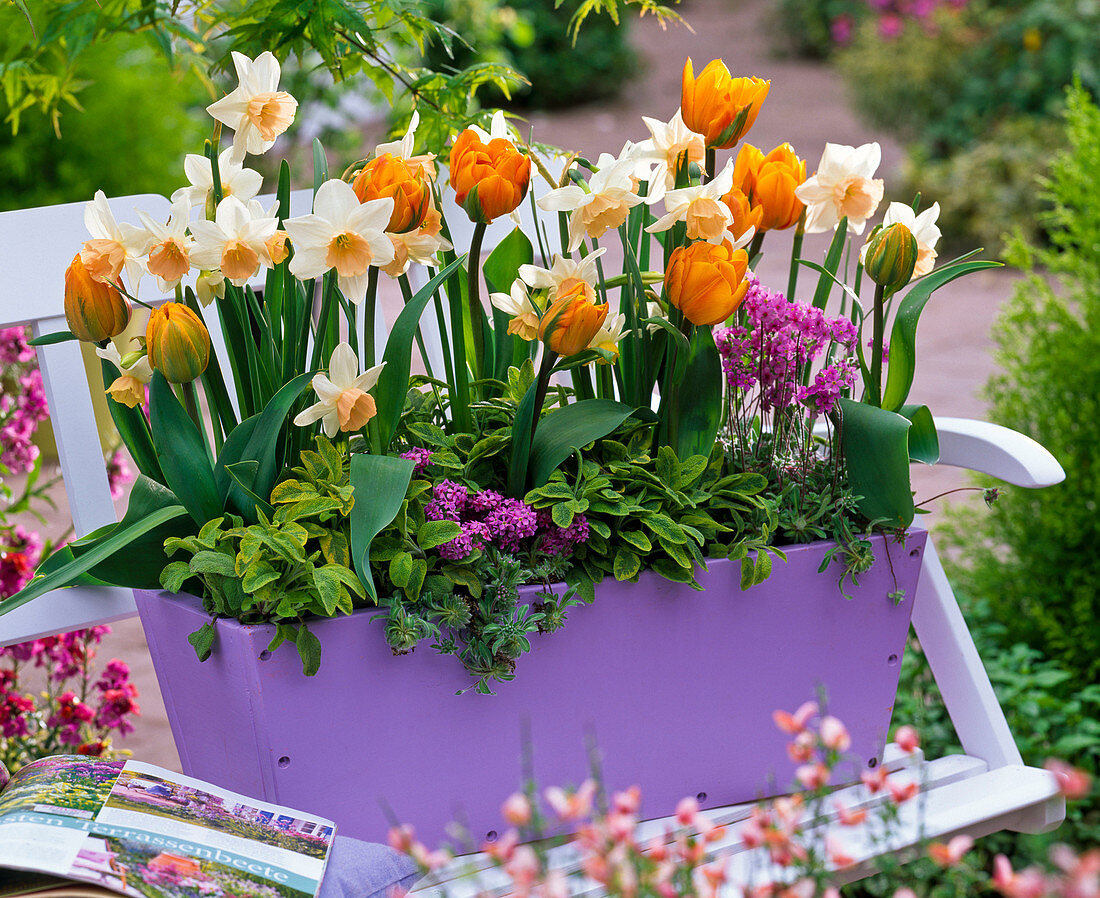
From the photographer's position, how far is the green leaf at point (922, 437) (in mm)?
1146

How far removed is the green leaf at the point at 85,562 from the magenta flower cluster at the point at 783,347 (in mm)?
537

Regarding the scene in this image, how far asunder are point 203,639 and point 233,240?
0.32 metres

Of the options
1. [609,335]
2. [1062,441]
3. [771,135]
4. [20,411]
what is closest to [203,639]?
[609,335]

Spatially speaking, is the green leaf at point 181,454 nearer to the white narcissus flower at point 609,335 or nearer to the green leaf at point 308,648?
the green leaf at point 308,648

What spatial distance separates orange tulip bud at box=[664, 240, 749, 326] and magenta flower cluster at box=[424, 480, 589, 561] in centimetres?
21

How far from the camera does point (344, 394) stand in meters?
0.90

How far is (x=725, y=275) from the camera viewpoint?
0.94 meters

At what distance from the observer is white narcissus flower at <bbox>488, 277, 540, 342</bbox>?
0.98 meters

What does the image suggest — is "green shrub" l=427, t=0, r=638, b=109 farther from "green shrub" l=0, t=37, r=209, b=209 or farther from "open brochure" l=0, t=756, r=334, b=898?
"open brochure" l=0, t=756, r=334, b=898

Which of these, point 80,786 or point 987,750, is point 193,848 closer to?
point 80,786

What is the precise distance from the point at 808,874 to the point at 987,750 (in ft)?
2.75

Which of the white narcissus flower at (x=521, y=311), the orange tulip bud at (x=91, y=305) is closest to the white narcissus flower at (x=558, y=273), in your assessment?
the white narcissus flower at (x=521, y=311)

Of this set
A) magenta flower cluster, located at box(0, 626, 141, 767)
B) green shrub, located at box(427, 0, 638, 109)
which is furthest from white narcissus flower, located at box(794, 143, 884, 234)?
green shrub, located at box(427, 0, 638, 109)

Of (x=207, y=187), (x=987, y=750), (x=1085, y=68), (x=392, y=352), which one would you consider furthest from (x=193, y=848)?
(x=1085, y=68)
